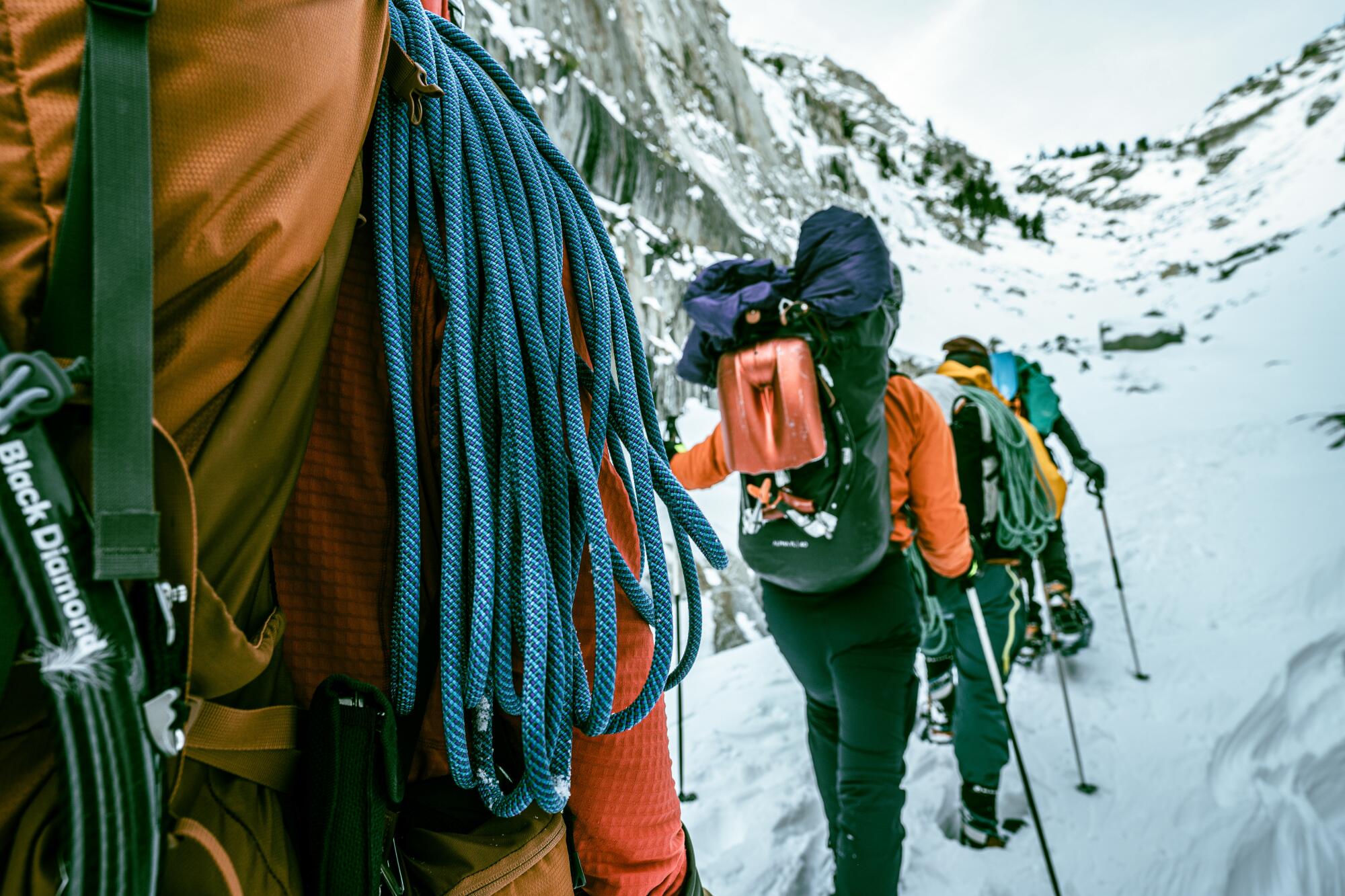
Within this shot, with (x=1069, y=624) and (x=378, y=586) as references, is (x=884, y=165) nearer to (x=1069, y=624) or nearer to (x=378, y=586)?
(x=1069, y=624)

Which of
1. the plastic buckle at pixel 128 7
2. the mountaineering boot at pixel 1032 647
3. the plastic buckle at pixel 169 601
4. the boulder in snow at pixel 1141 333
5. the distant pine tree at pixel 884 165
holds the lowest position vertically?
the mountaineering boot at pixel 1032 647

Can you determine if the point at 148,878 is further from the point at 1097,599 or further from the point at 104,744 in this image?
the point at 1097,599

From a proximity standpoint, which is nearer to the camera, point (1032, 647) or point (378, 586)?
point (378, 586)

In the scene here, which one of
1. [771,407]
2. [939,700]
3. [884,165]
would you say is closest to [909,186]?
[884,165]

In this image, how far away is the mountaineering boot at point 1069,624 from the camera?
16.2 ft

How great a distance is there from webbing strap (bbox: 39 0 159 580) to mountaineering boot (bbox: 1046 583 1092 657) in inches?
220

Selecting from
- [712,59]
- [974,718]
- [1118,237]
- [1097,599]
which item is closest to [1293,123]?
[1118,237]

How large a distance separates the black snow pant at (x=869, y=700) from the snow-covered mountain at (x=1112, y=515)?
0.71 m

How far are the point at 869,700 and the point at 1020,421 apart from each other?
2318mm

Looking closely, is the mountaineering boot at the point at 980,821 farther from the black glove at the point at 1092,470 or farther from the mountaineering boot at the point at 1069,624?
the black glove at the point at 1092,470

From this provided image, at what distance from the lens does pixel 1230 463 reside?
8.69 metres

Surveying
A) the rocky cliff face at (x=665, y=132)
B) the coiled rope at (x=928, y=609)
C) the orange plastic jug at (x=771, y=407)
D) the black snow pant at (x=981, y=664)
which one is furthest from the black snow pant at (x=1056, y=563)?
the rocky cliff face at (x=665, y=132)

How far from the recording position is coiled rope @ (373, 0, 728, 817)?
0.77 metres

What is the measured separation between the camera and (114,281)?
510 millimetres
